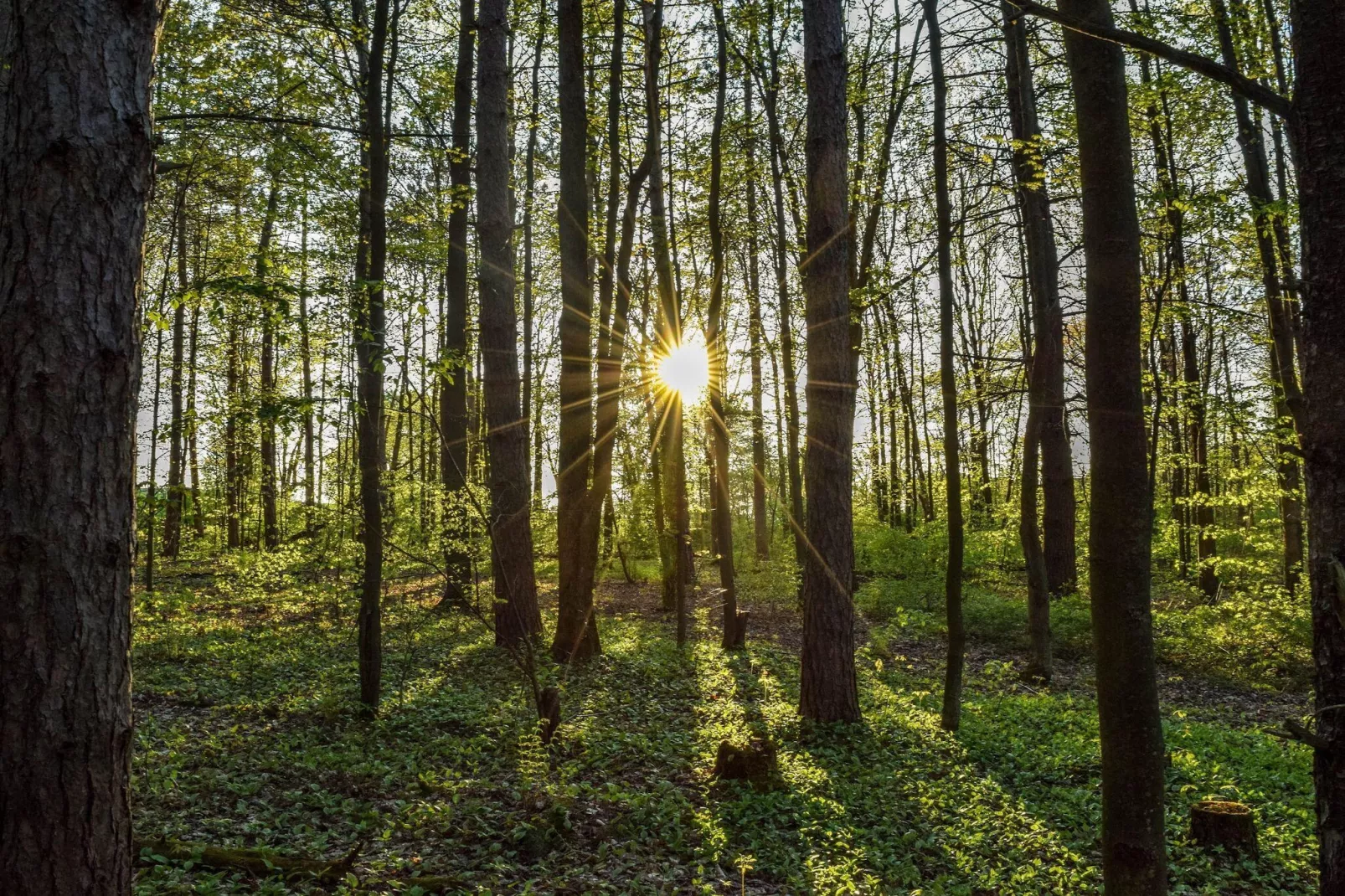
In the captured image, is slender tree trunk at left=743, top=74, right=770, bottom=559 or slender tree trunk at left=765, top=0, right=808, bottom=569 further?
slender tree trunk at left=743, top=74, right=770, bottom=559

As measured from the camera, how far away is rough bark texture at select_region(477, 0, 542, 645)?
33.1ft

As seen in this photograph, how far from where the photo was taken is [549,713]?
6.51 meters

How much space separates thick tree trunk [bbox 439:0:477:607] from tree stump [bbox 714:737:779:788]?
517 cm

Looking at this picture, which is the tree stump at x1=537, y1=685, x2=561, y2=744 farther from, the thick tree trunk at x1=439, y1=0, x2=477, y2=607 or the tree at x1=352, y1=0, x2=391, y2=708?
the thick tree trunk at x1=439, y1=0, x2=477, y2=607

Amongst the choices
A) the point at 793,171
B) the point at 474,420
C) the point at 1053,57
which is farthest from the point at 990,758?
the point at 474,420

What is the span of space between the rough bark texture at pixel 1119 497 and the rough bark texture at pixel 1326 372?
459 mm

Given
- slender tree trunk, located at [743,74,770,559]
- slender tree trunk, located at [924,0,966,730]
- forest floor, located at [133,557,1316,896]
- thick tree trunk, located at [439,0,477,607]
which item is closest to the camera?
forest floor, located at [133,557,1316,896]

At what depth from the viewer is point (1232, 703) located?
33.3 feet

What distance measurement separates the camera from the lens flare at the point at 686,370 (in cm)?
1279

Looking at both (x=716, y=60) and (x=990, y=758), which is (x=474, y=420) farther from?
(x=990, y=758)

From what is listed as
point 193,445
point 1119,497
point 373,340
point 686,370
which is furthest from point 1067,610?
point 193,445

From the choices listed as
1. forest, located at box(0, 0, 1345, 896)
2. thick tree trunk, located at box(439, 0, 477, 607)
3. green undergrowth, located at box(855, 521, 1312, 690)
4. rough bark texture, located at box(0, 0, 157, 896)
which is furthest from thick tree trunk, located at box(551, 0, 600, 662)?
rough bark texture, located at box(0, 0, 157, 896)

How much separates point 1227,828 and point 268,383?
20.2m

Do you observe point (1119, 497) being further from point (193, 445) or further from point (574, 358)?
point (193, 445)
